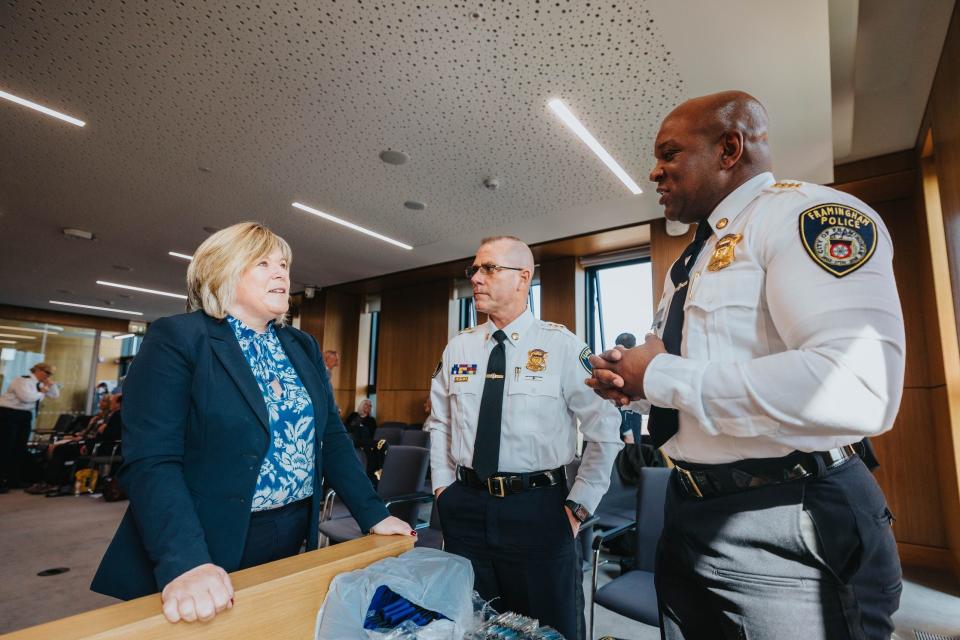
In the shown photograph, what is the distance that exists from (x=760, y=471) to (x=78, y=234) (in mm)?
7563

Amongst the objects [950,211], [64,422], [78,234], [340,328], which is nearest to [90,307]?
[64,422]

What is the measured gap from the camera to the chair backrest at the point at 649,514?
2.31 m

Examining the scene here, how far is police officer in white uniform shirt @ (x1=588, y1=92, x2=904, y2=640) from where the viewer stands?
0.71m

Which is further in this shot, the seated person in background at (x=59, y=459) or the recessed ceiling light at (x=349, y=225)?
the seated person in background at (x=59, y=459)

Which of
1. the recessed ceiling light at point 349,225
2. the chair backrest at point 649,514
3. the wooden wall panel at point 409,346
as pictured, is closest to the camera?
the chair backrest at point 649,514

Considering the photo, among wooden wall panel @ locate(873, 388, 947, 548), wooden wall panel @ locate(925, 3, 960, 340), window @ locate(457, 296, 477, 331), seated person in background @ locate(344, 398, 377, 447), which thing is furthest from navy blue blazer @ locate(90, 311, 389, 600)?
window @ locate(457, 296, 477, 331)

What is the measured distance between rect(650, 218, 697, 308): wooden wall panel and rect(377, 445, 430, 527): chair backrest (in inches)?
134

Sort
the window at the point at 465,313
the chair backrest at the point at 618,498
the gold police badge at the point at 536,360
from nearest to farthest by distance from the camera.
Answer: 1. the gold police badge at the point at 536,360
2. the chair backrest at the point at 618,498
3. the window at the point at 465,313

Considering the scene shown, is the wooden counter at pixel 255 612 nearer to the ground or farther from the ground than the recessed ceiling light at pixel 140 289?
nearer to the ground

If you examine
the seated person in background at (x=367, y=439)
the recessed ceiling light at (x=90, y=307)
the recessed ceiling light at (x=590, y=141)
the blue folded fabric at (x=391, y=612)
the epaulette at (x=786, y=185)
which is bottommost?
the seated person in background at (x=367, y=439)

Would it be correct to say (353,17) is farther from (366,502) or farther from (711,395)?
(711,395)

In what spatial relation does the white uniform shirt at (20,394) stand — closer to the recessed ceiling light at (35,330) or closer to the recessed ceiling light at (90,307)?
the recessed ceiling light at (90,307)

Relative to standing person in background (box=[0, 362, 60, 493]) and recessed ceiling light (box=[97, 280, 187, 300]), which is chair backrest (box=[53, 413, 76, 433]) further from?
recessed ceiling light (box=[97, 280, 187, 300])

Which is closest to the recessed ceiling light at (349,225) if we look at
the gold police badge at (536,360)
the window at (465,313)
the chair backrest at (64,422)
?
the window at (465,313)
